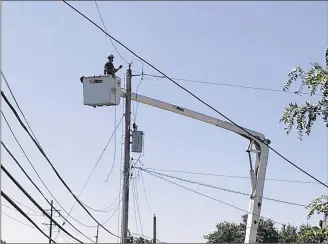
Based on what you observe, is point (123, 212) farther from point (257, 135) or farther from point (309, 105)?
point (309, 105)

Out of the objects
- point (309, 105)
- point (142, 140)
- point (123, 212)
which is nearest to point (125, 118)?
point (142, 140)

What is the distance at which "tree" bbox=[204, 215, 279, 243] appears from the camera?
5403 centimetres

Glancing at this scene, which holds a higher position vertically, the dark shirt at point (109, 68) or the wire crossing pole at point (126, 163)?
the dark shirt at point (109, 68)

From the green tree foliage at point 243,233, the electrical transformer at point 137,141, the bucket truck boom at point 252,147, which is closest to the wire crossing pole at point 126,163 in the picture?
the electrical transformer at point 137,141

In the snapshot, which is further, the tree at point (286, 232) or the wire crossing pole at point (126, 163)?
the tree at point (286, 232)

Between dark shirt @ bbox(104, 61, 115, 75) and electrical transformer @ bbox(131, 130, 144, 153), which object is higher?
dark shirt @ bbox(104, 61, 115, 75)

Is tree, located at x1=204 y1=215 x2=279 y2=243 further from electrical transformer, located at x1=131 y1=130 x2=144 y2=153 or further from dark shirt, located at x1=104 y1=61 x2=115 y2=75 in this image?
dark shirt, located at x1=104 y1=61 x2=115 y2=75

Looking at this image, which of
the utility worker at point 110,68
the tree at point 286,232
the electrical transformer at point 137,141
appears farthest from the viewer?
the tree at point 286,232

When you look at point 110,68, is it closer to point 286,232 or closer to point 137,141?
point 137,141

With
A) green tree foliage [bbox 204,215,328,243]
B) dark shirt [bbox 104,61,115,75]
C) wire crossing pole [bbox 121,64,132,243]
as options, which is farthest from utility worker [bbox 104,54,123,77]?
green tree foliage [bbox 204,215,328,243]

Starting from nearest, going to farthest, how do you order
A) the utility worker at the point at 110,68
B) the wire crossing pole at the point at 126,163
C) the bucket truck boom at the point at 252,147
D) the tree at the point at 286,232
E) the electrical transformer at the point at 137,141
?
the utility worker at the point at 110,68 → the wire crossing pole at the point at 126,163 → the electrical transformer at the point at 137,141 → the bucket truck boom at the point at 252,147 → the tree at the point at 286,232

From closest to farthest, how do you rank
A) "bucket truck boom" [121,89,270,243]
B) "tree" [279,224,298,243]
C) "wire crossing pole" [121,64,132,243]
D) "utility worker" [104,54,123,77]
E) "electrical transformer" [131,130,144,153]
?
1. "utility worker" [104,54,123,77]
2. "wire crossing pole" [121,64,132,243]
3. "electrical transformer" [131,130,144,153]
4. "bucket truck boom" [121,89,270,243]
5. "tree" [279,224,298,243]

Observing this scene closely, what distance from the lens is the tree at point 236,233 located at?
54.0 meters

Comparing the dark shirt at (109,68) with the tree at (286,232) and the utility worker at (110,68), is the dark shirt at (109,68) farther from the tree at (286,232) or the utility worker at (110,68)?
the tree at (286,232)
